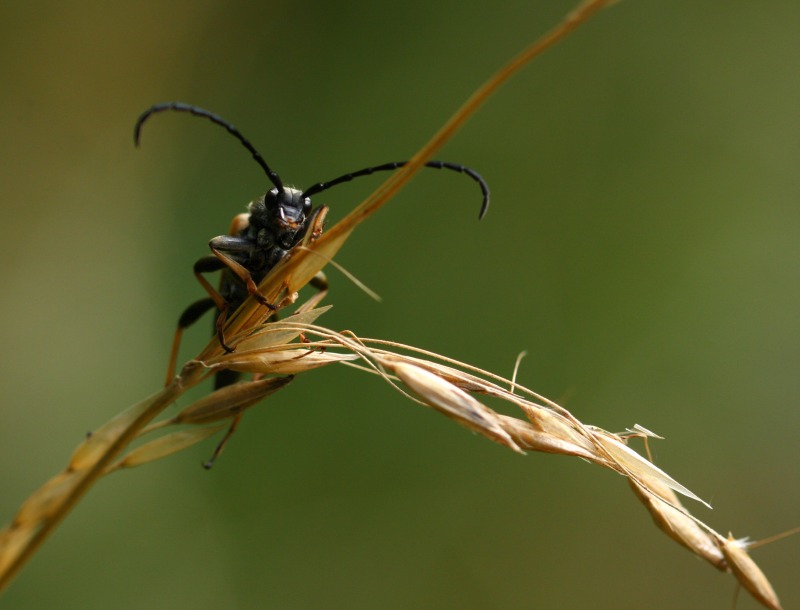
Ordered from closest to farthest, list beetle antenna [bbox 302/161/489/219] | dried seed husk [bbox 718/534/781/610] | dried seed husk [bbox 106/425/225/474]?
dried seed husk [bbox 718/534/781/610] → dried seed husk [bbox 106/425/225/474] → beetle antenna [bbox 302/161/489/219]

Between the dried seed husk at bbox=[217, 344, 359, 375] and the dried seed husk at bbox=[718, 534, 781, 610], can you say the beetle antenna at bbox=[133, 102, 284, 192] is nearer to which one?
the dried seed husk at bbox=[217, 344, 359, 375]

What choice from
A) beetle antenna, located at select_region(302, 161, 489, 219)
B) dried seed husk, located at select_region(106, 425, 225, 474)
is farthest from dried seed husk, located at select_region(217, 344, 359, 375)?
beetle antenna, located at select_region(302, 161, 489, 219)

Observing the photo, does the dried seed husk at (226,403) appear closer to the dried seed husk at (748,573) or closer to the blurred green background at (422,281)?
the dried seed husk at (748,573)

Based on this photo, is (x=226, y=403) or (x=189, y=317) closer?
(x=226, y=403)

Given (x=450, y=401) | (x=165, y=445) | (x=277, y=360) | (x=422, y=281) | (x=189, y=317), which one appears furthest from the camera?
(x=422, y=281)

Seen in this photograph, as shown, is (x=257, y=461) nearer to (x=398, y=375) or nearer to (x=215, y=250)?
(x=215, y=250)

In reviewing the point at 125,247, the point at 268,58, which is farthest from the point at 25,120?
the point at 268,58

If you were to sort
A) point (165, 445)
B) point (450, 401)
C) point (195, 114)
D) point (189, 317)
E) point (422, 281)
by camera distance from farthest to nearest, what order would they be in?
point (422, 281), point (189, 317), point (195, 114), point (165, 445), point (450, 401)

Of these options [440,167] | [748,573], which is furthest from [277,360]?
[748,573]

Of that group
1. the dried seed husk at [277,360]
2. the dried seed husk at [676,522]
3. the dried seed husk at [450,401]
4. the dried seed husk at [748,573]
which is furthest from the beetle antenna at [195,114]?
the dried seed husk at [748,573]

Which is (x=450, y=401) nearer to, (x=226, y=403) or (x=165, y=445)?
(x=226, y=403)
